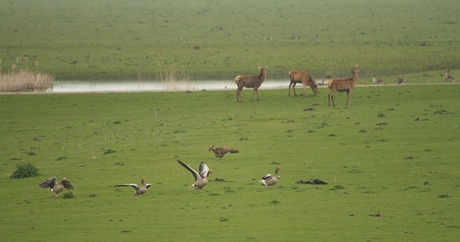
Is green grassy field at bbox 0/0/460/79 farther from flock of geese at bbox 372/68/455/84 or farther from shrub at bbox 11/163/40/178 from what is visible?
shrub at bbox 11/163/40/178

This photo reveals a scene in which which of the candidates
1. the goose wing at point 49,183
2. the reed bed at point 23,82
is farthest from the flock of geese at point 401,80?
the goose wing at point 49,183

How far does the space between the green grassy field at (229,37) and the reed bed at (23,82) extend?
22.7 ft

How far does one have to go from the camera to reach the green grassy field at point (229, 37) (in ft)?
160

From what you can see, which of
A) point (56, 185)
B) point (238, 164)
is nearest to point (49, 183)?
point (56, 185)

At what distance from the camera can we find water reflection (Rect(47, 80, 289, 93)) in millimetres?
39219

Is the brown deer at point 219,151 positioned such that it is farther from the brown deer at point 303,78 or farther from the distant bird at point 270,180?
the brown deer at point 303,78

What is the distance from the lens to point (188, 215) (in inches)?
609

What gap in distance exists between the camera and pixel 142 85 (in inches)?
1687

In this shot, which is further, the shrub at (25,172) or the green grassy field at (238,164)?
the shrub at (25,172)

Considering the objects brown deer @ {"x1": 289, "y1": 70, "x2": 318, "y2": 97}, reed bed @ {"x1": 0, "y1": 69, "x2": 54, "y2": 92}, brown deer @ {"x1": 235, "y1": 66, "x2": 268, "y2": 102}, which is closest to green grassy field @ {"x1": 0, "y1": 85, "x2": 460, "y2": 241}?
brown deer @ {"x1": 289, "y1": 70, "x2": 318, "y2": 97}

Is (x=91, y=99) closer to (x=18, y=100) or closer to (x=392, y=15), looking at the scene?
(x=18, y=100)

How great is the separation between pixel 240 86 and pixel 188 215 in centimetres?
1839

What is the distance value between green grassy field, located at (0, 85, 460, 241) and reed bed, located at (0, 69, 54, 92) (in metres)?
2.91

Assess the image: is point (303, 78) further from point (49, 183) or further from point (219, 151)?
point (49, 183)
